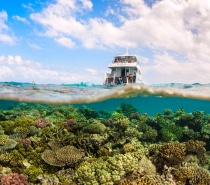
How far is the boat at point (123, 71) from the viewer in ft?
86.2

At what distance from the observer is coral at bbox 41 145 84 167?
342 inches

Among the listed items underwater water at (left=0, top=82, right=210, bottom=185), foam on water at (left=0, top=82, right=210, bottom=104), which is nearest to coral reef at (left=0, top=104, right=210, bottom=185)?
underwater water at (left=0, top=82, right=210, bottom=185)

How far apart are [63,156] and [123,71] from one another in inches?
764

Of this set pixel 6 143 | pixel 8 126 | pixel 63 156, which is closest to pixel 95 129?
pixel 63 156

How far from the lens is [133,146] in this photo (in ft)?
31.0

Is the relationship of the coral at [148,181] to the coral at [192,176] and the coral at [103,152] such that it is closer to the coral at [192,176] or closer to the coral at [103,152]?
the coral at [192,176]

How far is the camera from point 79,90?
2289cm

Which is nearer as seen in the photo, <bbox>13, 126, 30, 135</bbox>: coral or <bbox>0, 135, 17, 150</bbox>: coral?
<bbox>0, 135, 17, 150</bbox>: coral

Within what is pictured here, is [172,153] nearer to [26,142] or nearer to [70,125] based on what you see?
[70,125]

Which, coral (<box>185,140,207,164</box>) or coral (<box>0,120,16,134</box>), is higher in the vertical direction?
coral (<box>0,120,16,134</box>)

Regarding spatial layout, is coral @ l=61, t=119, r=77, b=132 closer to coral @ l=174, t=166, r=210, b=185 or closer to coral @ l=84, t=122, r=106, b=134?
coral @ l=84, t=122, r=106, b=134

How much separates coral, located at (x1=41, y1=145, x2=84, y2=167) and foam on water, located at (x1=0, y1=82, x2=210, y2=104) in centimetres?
1330

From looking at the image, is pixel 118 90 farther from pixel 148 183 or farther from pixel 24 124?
pixel 148 183

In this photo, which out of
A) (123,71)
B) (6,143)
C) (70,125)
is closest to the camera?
(6,143)
